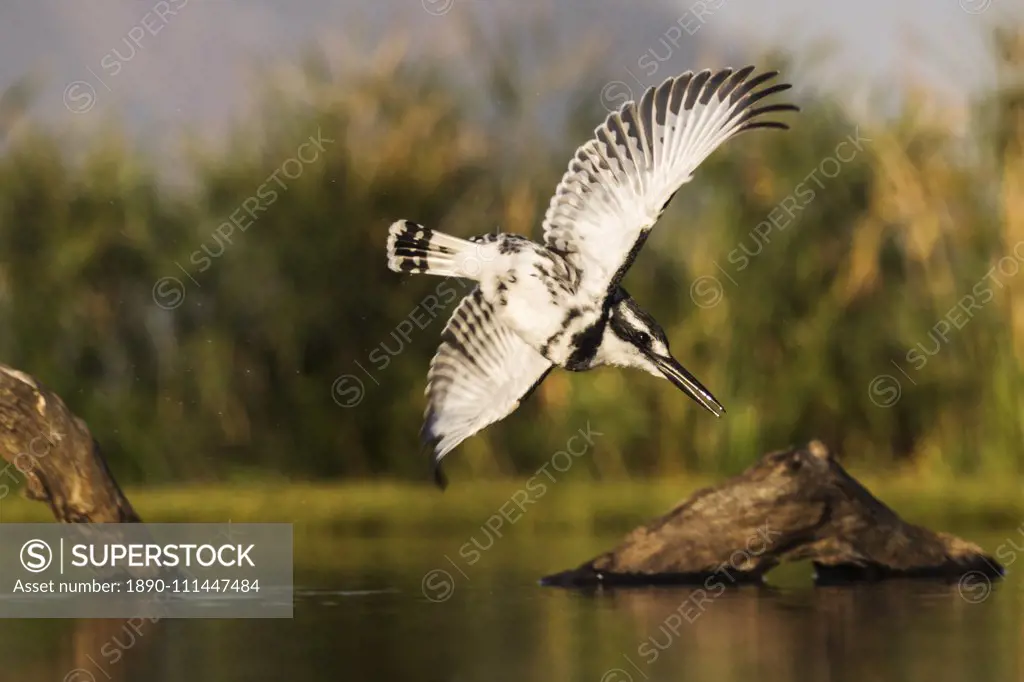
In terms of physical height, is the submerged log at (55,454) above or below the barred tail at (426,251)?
below

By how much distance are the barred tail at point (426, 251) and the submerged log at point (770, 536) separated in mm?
2049

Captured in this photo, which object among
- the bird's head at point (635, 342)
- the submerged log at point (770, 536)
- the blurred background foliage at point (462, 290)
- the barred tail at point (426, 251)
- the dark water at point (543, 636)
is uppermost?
the blurred background foliage at point (462, 290)

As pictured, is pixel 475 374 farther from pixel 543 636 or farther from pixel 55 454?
pixel 55 454

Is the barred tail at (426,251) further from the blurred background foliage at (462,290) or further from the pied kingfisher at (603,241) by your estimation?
the blurred background foliage at (462,290)

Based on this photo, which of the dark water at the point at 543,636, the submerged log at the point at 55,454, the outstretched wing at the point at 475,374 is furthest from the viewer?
the submerged log at the point at 55,454

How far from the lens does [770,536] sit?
335 inches

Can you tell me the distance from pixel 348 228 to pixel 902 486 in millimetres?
3644

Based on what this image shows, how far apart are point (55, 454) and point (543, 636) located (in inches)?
96.7

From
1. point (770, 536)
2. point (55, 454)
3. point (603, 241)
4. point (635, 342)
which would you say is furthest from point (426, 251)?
point (770, 536)

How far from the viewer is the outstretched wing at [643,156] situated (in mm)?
6766

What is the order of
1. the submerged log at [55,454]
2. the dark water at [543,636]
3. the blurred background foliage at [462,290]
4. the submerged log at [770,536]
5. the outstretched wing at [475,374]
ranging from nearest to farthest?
the dark water at [543,636]
the outstretched wing at [475,374]
the submerged log at [55,454]
the submerged log at [770,536]
the blurred background foliage at [462,290]

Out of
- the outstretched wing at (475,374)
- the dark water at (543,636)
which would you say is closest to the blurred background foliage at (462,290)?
the dark water at (543,636)

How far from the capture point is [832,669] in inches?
247

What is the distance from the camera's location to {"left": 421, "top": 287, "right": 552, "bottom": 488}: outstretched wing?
7.54 metres
